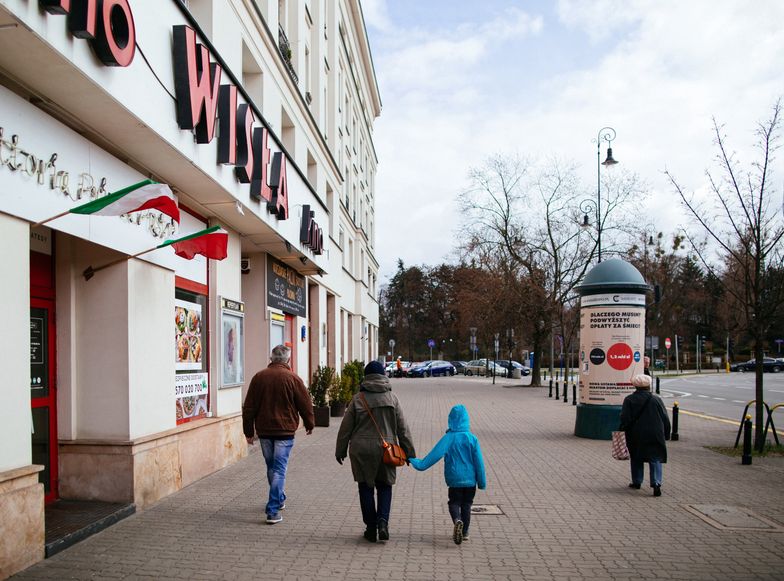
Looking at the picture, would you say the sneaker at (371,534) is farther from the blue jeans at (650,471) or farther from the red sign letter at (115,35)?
the red sign letter at (115,35)

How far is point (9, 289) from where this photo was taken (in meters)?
5.39

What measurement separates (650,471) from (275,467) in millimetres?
4610

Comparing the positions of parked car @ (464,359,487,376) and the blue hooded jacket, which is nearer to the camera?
the blue hooded jacket

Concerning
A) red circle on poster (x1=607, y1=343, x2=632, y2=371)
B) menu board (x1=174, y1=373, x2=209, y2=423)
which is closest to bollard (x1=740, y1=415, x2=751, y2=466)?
red circle on poster (x1=607, y1=343, x2=632, y2=371)

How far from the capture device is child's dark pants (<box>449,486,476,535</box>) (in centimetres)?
635

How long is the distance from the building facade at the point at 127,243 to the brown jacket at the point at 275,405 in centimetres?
135

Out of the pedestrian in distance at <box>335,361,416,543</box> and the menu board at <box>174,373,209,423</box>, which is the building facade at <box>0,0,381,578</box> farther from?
the pedestrian in distance at <box>335,361,416,543</box>

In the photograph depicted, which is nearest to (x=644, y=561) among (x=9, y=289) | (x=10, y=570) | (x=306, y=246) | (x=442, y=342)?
(x=10, y=570)

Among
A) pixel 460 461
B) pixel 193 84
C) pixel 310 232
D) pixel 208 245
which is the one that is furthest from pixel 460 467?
pixel 310 232

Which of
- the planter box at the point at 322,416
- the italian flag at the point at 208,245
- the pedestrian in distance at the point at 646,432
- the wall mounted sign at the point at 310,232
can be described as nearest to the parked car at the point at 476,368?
the planter box at the point at 322,416

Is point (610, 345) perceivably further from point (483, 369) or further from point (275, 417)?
point (483, 369)

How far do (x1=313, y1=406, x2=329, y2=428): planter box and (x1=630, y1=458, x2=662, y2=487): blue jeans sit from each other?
30.8 feet

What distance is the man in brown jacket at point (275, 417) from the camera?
716 cm

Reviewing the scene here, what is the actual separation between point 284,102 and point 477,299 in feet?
74.1
